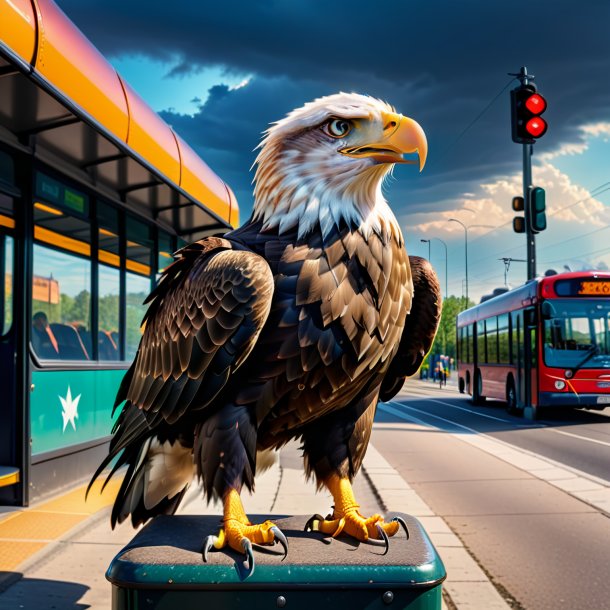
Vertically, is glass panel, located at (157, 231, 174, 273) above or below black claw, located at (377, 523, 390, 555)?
above

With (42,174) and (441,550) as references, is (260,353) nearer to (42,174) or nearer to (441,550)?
(441,550)

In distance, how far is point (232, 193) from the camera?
10172 millimetres

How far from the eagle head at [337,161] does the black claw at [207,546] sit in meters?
0.91

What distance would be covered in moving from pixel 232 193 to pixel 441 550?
242 inches

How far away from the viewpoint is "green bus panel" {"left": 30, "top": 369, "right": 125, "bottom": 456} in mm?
6199

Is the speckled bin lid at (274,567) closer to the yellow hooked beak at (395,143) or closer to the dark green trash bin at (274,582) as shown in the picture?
the dark green trash bin at (274,582)

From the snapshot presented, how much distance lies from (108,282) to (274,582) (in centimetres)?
613

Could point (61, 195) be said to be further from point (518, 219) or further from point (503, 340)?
point (503, 340)

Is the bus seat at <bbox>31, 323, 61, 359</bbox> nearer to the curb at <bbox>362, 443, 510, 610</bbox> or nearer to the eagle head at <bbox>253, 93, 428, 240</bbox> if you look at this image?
the curb at <bbox>362, 443, 510, 610</bbox>

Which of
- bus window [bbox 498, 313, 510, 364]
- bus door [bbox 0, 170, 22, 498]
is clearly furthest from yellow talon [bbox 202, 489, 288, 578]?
bus window [bbox 498, 313, 510, 364]

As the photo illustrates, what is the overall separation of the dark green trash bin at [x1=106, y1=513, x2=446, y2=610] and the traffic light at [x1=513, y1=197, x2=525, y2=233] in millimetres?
10308

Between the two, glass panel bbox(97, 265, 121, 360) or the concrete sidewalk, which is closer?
the concrete sidewalk

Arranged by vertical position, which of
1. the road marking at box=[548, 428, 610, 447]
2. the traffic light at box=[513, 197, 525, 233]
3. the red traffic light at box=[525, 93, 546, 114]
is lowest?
the road marking at box=[548, 428, 610, 447]

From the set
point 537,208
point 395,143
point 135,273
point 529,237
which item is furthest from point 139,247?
point 529,237
